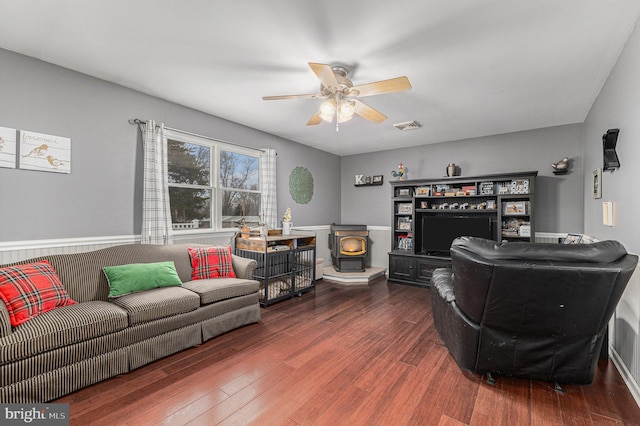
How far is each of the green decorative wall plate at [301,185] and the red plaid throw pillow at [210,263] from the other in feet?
7.24

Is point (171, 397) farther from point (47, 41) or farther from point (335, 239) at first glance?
point (335, 239)

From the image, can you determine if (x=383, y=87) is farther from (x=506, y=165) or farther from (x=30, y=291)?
(x=506, y=165)

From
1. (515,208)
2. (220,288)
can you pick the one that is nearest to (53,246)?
(220,288)

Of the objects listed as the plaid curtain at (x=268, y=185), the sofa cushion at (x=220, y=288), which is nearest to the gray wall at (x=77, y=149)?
the sofa cushion at (x=220, y=288)

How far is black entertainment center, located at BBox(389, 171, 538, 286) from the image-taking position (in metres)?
4.62

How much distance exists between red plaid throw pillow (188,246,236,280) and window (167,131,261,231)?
2.13 ft

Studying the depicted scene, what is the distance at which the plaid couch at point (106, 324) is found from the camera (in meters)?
1.87

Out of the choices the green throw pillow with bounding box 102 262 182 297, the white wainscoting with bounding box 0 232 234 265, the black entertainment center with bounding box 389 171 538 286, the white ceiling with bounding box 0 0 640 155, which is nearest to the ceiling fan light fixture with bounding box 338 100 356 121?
the white ceiling with bounding box 0 0 640 155

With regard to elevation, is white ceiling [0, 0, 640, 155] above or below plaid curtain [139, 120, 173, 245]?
above

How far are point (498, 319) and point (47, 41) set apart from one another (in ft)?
13.8

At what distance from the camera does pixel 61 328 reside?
2.01 meters

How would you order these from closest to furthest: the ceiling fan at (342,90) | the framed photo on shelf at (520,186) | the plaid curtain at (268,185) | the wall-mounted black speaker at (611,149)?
the ceiling fan at (342,90) → the wall-mounted black speaker at (611,149) → the framed photo on shelf at (520,186) → the plaid curtain at (268,185)

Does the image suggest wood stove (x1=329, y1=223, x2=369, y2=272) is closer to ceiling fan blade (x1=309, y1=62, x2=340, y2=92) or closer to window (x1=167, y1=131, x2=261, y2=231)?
window (x1=167, y1=131, x2=261, y2=231)

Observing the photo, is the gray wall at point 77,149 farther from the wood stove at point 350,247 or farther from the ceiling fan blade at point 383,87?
the wood stove at point 350,247
